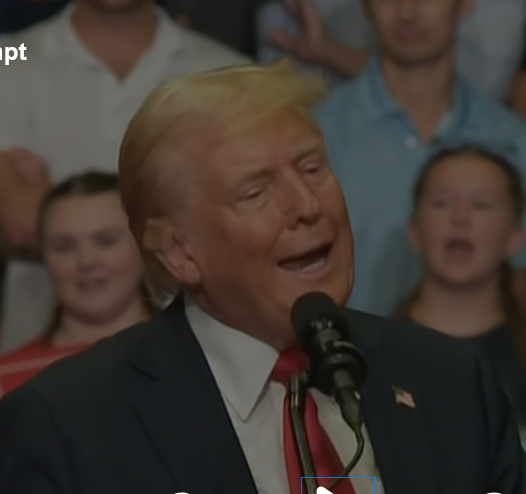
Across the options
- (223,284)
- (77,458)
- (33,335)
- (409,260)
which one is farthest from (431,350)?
(33,335)

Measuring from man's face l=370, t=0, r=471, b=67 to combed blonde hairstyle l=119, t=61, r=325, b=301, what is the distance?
804 mm

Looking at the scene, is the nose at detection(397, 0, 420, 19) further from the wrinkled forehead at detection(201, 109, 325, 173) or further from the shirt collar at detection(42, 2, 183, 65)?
the wrinkled forehead at detection(201, 109, 325, 173)

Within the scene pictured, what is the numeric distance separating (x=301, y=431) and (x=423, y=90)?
1.01m

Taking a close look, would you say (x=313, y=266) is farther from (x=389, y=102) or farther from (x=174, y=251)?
(x=389, y=102)

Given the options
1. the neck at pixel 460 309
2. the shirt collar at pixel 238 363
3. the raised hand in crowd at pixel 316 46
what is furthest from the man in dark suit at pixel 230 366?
the raised hand in crowd at pixel 316 46

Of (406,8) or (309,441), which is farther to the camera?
(406,8)

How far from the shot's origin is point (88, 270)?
71.0 inches

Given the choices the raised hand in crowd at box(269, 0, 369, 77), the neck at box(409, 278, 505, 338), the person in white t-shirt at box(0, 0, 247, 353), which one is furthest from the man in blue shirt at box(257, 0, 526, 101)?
the neck at box(409, 278, 505, 338)

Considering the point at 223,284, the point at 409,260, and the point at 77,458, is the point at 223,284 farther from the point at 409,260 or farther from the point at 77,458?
the point at 409,260

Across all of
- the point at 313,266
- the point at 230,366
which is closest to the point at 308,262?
the point at 313,266

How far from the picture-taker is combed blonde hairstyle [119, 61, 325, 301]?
104cm

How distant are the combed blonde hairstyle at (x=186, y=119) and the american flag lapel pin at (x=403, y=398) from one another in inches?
8.4

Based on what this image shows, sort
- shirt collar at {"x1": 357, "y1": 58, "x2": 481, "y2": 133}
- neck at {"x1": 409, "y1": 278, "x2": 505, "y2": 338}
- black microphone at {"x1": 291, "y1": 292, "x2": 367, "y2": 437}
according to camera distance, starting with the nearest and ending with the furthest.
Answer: black microphone at {"x1": 291, "y1": 292, "x2": 367, "y2": 437}
neck at {"x1": 409, "y1": 278, "x2": 505, "y2": 338}
shirt collar at {"x1": 357, "y1": 58, "x2": 481, "y2": 133}

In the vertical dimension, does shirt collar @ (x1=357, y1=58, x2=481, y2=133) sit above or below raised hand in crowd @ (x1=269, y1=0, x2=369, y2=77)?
below
